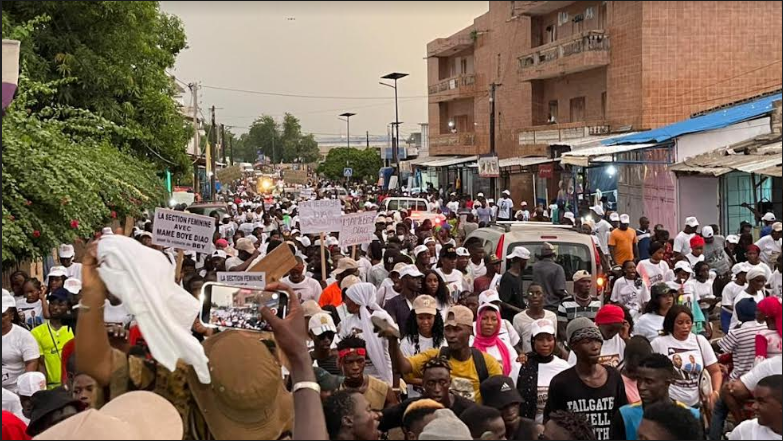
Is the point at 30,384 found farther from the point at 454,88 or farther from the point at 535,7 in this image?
the point at 454,88

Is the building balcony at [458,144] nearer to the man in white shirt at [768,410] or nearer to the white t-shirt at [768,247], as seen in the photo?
the white t-shirt at [768,247]

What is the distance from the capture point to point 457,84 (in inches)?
2076

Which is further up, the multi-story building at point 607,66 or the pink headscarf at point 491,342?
the multi-story building at point 607,66

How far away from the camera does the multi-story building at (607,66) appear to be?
1230 inches

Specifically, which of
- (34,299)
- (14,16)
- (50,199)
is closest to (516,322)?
(34,299)

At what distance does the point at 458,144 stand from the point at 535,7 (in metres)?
14.0

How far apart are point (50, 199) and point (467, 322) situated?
8.01 meters

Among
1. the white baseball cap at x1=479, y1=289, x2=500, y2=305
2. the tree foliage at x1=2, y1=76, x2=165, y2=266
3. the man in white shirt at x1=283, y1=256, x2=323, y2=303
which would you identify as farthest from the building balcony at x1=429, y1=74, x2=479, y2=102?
the white baseball cap at x1=479, y1=289, x2=500, y2=305

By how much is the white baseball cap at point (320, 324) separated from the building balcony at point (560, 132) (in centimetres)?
2769

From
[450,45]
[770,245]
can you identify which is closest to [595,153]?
[770,245]

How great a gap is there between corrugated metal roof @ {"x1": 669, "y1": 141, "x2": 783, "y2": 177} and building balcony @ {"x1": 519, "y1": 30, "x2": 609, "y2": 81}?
14825 mm

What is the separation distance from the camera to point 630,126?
105ft

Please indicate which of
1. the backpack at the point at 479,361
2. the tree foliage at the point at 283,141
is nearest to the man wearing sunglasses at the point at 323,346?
the backpack at the point at 479,361

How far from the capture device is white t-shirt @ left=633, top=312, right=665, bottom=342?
321 inches
